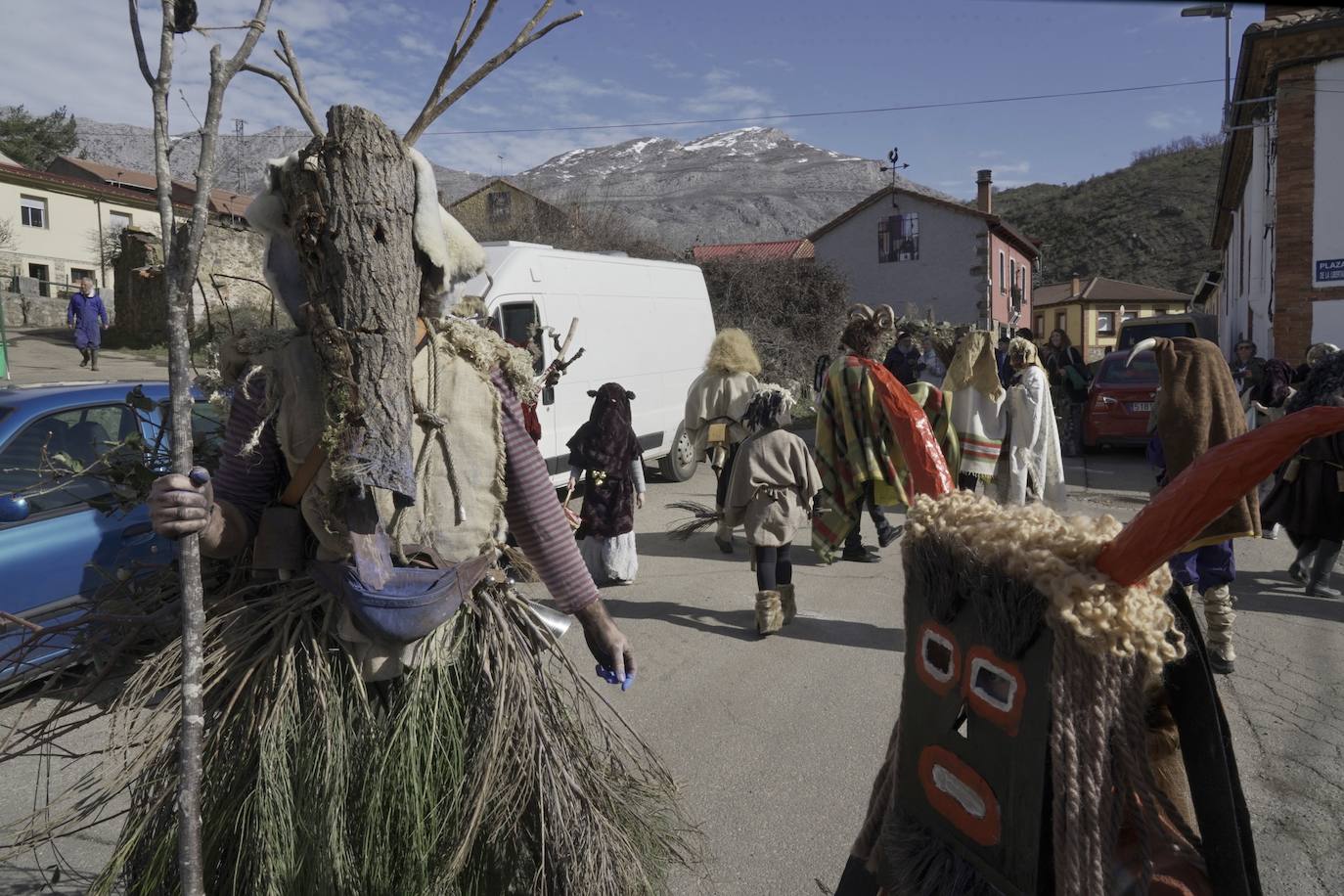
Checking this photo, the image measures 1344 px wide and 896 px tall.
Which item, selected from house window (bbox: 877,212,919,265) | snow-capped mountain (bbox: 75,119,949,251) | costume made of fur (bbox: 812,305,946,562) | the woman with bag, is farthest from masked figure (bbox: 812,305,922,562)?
snow-capped mountain (bbox: 75,119,949,251)

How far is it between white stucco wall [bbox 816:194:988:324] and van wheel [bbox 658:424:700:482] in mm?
28814

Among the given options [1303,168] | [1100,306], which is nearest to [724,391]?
[1303,168]

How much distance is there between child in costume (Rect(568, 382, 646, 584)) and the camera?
22.7 feet

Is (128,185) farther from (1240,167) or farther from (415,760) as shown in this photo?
(415,760)

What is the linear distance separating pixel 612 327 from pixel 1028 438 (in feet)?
16.2

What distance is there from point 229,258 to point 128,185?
20618 millimetres

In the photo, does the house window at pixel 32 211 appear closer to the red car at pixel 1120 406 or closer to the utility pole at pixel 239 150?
the utility pole at pixel 239 150

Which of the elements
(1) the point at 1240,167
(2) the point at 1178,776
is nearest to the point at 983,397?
(2) the point at 1178,776

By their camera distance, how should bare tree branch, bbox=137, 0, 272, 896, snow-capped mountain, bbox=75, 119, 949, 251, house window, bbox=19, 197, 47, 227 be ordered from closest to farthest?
bare tree branch, bbox=137, 0, 272, 896 < house window, bbox=19, 197, 47, 227 < snow-capped mountain, bbox=75, 119, 949, 251

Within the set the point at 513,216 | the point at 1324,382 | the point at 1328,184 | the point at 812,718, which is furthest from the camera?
the point at 513,216

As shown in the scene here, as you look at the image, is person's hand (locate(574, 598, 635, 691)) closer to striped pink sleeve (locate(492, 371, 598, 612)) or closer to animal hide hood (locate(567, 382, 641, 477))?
striped pink sleeve (locate(492, 371, 598, 612))

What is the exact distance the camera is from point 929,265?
40.3 metres

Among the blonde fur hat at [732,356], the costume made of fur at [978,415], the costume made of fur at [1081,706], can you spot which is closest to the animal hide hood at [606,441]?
the blonde fur hat at [732,356]

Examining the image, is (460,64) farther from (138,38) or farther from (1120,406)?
(1120,406)
